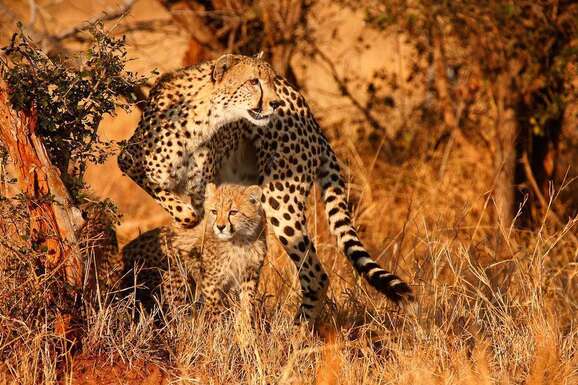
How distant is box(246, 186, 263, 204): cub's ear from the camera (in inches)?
216

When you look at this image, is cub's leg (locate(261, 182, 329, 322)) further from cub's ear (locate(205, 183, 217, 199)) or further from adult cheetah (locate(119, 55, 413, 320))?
cub's ear (locate(205, 183, 217, 199))

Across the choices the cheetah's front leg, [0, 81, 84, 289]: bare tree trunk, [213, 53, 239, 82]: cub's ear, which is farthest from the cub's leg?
[0, 81, 84, 289]: bare tree trunk

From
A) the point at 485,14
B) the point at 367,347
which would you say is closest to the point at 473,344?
the point at 367,347

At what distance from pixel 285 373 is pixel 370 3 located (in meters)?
4.28

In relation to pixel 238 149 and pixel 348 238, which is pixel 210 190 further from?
pixel 348 238

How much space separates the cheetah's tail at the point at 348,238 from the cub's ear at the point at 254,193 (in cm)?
46

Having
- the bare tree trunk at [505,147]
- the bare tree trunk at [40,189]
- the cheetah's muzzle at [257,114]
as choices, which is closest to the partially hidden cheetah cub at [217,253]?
the cheetah's muzzle at [257,114]

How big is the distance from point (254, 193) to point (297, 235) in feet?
1.00

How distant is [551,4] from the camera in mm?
7605

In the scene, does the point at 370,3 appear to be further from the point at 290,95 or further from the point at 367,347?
the point at 367,347

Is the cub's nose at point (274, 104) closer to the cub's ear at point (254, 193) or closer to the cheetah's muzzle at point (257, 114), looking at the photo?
the cheetah's muzzle at point (257, 114)

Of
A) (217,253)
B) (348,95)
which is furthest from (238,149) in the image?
(348,95)

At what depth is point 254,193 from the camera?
18.0 feet

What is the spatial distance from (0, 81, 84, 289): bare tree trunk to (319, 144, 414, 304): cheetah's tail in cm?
123
